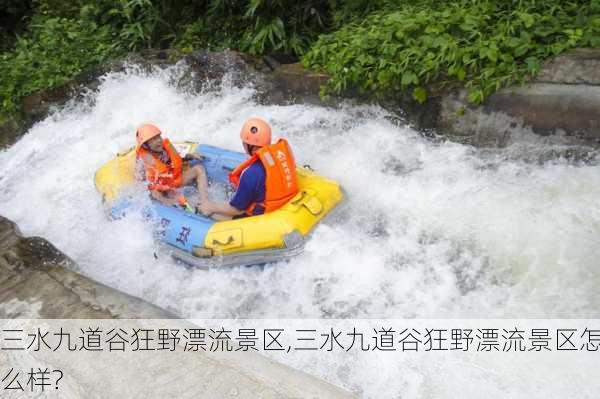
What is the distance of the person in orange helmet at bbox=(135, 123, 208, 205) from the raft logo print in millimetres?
470

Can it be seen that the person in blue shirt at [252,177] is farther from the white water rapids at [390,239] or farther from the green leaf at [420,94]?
the green leaf at [420,94]

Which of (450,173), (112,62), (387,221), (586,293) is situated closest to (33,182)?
(112,62)

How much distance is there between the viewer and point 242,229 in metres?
3.96

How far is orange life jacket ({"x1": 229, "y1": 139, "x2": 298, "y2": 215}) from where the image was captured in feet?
12.8

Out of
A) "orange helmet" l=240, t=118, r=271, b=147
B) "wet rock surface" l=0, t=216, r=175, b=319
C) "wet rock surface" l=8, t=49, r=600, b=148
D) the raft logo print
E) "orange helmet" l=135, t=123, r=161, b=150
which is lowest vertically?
the raft logo print

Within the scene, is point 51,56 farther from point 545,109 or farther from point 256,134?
point 545,109

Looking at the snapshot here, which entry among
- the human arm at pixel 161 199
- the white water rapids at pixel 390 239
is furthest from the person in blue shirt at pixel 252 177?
the human arm at pixel 161 199

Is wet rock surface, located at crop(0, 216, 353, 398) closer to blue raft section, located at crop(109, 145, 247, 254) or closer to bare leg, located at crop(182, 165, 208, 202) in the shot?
blue raft section, located at crop(109, 145, 247, 254)

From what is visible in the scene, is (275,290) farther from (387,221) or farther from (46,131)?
(46,131)

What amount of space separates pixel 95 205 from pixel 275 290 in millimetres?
2362

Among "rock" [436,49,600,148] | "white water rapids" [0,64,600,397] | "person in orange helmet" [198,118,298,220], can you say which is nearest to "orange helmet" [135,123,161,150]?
"white water rapids" [0,64,600,397]

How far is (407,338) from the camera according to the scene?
11.2 feet

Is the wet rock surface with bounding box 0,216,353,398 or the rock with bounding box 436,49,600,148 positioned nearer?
the wet rock surface with bounding box 0,216,353,398

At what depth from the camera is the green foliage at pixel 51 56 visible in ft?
23.9
